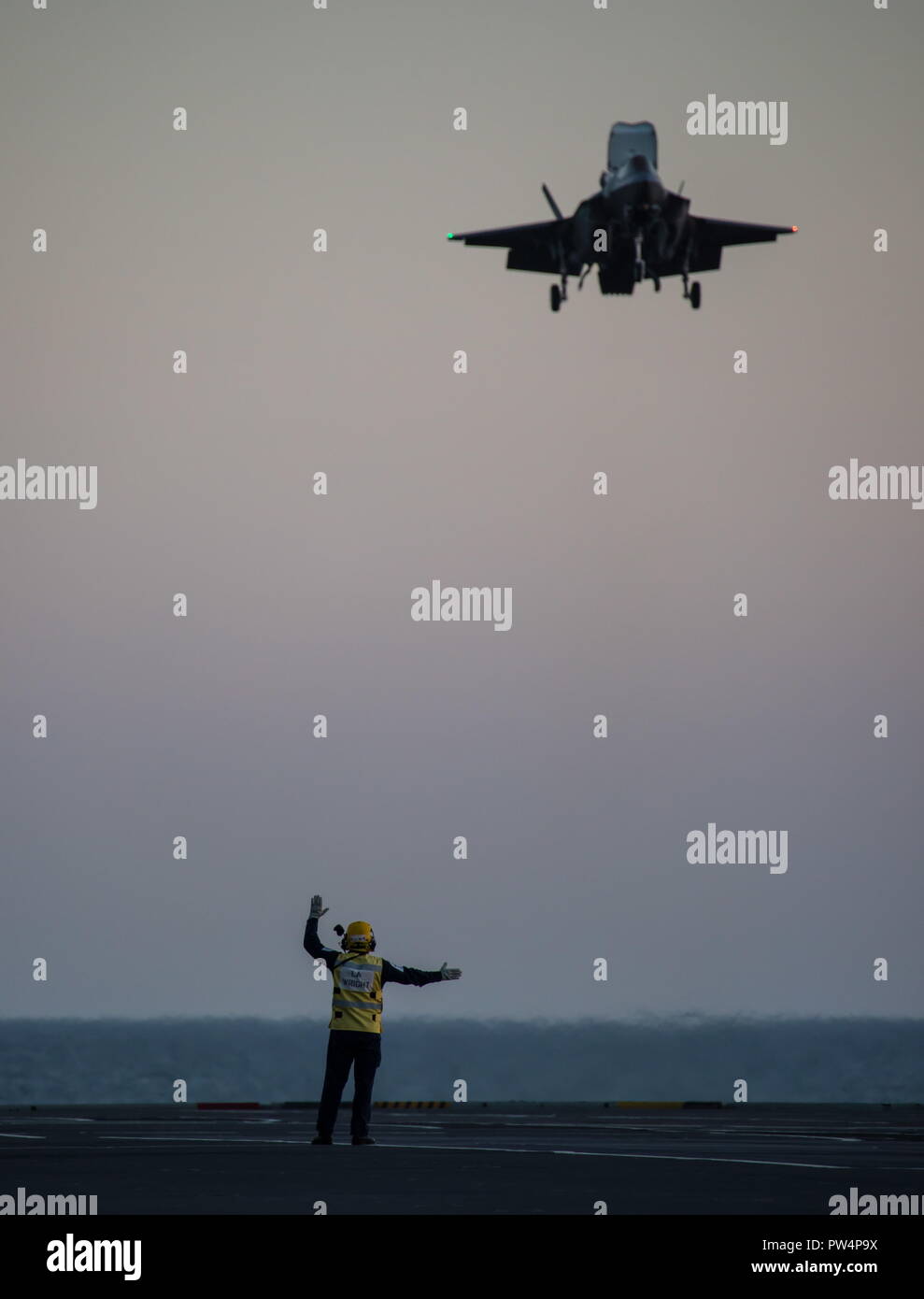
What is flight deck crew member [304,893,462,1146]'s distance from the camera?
21031 mm

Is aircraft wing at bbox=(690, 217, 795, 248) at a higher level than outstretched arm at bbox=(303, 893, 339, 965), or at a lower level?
higher

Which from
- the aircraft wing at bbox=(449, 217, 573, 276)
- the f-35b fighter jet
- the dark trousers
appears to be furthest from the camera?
the aircraft wing at bbox=(449, 217, 573, 276)

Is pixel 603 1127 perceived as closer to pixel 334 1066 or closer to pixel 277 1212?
pixel 334 1066

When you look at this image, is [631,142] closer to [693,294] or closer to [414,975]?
[693,294]

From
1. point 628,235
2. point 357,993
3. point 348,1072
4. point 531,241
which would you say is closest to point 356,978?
point 357,993

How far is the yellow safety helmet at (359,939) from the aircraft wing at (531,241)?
24.7 metres

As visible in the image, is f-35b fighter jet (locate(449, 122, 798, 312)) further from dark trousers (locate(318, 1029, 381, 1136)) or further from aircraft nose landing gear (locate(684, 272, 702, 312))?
dark trousers (locate(318, 1029, 381, 1136))

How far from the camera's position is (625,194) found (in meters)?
37.9

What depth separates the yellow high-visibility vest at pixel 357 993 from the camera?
21062 mm

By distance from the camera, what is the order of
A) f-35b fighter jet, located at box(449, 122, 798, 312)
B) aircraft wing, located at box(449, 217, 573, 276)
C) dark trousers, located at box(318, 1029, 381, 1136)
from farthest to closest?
aircraft wing, located at box(449, 217, 573, 276), f-35b fighter jet, located at box(449, 122, 798, 312), dark trousers, located at box(318, 1029, 381, 1136)

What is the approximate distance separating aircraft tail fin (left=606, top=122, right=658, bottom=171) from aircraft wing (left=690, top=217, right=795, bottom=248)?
414 centimetres

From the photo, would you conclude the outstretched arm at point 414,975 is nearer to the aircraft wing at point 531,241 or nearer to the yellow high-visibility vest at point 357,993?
the yellow high-visibility vest at point 357,993

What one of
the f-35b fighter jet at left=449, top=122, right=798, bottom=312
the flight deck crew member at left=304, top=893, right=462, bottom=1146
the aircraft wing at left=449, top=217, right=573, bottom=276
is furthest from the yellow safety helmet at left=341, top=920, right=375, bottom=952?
the aircraft wing at left=449, top=217, right=573, bottom=276
